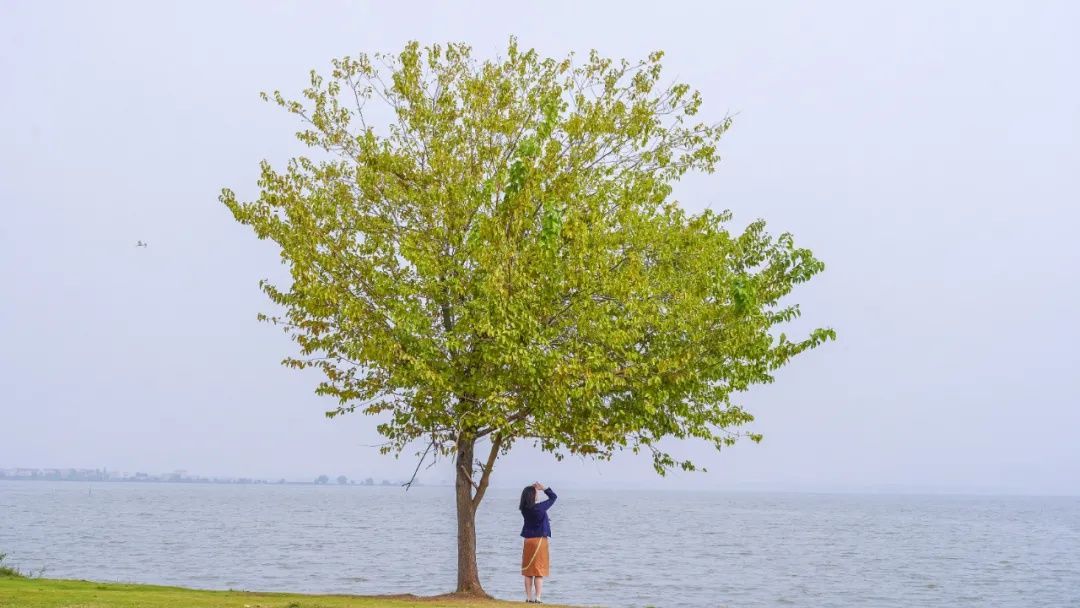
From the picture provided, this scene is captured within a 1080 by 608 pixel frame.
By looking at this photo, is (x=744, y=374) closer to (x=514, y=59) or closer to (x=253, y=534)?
(x=514, y=59)

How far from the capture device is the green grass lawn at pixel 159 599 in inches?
770

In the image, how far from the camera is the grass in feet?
64.1

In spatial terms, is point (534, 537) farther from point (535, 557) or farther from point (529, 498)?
point (529, 498)

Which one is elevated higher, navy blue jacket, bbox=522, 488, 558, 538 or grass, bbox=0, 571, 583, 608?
navy blue jacket, bbox=522, 488, 558, 538

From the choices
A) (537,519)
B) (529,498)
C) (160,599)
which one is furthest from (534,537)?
(160,599)

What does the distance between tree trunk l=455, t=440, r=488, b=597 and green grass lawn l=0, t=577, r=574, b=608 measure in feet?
4.30

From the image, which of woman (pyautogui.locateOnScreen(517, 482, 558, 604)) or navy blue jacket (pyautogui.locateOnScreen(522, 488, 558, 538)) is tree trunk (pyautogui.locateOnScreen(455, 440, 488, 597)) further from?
navy blue jacket (pyautogui.locateOnScreen(522, 488, 558, 538))

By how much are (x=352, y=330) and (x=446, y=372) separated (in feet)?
7.35

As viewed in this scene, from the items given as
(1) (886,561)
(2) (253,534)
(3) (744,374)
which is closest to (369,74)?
(3) (744,374)

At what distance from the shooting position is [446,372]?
21594mm

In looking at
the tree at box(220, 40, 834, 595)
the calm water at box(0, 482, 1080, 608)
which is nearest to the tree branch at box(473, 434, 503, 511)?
the tree at box(220, 40, 834, 595)

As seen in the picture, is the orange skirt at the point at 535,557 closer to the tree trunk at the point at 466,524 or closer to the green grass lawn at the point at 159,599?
the green grass lawn at the point at 159,599

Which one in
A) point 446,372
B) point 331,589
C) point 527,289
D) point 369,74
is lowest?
point 331,589

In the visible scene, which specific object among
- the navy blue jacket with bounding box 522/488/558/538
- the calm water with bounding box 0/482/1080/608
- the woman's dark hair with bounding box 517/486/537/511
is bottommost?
the calm water with bounding box 0/482/1080/608
